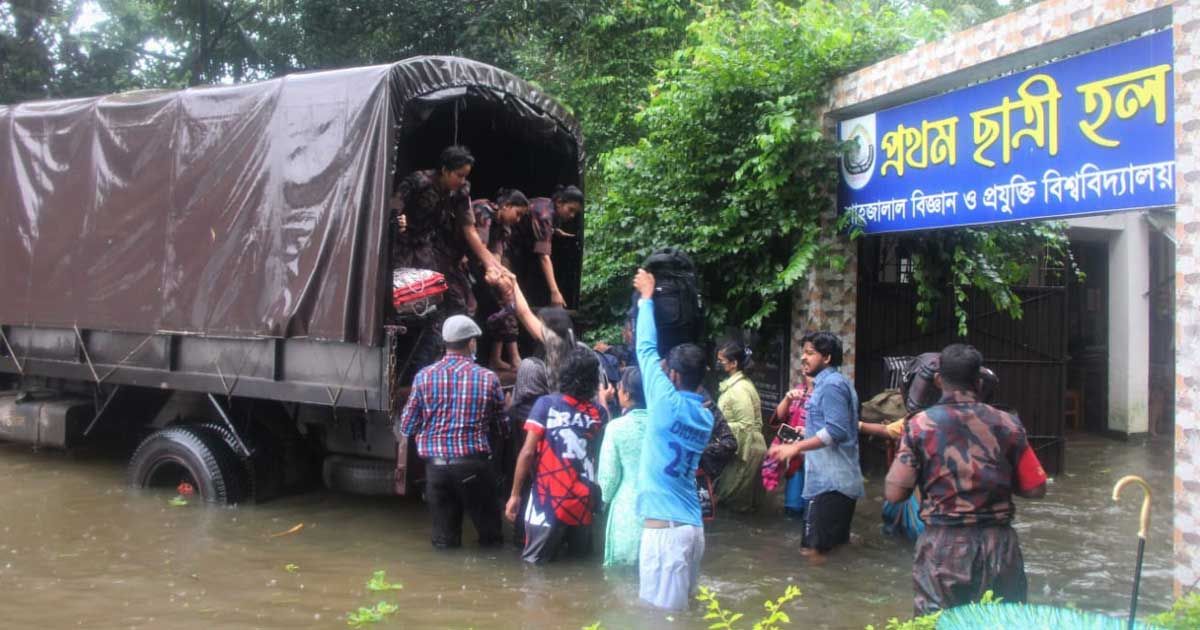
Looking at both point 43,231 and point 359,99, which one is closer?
point 359,99

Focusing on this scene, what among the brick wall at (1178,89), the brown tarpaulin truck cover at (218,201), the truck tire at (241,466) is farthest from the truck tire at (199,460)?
the brick wall at (1178,89)

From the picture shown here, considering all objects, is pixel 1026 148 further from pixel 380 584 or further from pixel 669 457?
pixel 380 584

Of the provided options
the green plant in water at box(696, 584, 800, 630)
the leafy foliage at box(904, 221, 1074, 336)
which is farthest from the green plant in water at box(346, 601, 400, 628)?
the leafy foliage at box(904, 221, 1074, 336)

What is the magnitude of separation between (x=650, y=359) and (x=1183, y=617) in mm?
2258

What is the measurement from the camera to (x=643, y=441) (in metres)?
4.81

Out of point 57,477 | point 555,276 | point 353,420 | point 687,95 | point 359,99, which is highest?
point 687,95

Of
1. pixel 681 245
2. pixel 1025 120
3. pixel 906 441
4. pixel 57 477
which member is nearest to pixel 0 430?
pixel 57 477

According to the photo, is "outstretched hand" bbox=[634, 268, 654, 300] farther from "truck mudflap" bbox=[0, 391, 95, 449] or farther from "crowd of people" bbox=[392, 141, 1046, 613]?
"truck mudflap" bbox=[0, 391, 95, 449]

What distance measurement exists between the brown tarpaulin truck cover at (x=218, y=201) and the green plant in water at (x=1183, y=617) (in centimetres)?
405

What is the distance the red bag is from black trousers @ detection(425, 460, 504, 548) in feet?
3.11

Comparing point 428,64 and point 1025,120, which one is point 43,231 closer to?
point 428,64

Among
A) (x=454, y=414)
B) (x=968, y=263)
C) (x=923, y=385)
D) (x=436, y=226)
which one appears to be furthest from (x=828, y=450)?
(x=968, y=263)

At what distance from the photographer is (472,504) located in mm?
5633

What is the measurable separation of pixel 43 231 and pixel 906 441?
6607mm
